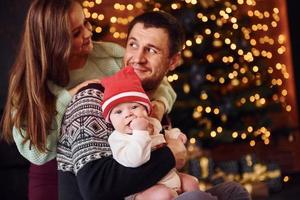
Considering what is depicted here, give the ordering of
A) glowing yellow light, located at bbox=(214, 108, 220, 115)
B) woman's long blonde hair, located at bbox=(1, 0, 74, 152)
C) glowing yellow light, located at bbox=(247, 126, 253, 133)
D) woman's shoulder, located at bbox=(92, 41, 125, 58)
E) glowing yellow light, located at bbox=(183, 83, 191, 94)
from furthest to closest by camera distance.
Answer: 1. glowing yellow light, located at bbox=(247, 126, 253, 133)
2. glowing yellow light, located at bbox=(214, 108, 220, 115)
3. glowing yellow light, located at bbox=(183, 83, 191, 94)
4. woman's shoulder, located at bbox=(92, 41, 125, 58)
5. woman's long blonde hair, located at bbox=(1, 0, 74, 152)

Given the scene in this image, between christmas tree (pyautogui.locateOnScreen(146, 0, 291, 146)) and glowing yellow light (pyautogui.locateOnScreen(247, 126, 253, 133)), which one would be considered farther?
glowing yellow light (pyautogui.locateOnScreen(247, 126, 253, 133))

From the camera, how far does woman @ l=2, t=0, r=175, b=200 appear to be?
4.56ft

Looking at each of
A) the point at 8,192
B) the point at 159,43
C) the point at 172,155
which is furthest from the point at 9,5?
the point at 172,155

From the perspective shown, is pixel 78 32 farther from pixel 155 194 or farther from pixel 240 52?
pixel 240 52

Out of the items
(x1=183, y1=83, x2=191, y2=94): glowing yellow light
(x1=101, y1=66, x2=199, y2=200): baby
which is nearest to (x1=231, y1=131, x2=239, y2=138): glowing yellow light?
(x1=183, y1=83, x2=191, y2=94): glowing yellow light

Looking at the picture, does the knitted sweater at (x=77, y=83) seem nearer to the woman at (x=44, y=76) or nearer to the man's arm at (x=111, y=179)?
the woman at (x=44, y=76)

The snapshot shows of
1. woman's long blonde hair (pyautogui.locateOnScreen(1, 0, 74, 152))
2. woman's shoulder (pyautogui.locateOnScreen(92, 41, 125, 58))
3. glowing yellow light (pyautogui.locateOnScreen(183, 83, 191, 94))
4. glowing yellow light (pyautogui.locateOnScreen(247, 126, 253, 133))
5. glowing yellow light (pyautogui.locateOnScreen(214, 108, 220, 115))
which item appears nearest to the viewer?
woman's long blonde hair (pyautogui.locateOnScreen(1, 0, 74, 152))

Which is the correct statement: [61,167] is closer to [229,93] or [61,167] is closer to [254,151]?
[229,93]

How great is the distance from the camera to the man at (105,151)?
1.25 m

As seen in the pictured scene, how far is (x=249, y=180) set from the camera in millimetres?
3580

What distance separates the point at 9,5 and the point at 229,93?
61.7 inches

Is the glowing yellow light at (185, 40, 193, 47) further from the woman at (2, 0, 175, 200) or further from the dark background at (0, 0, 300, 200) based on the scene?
the woman at (2, 0, 175, 200)

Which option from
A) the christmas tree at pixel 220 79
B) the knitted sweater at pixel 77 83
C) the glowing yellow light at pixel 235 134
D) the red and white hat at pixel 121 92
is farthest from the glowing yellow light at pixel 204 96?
the red and white hat at pixel 121 92

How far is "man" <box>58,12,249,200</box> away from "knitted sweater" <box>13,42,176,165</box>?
0.19 ft
